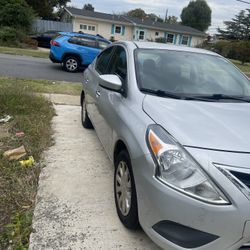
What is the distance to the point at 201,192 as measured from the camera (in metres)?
2.33

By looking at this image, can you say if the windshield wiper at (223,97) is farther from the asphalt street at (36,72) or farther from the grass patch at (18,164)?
the asphalt street at (36,72)

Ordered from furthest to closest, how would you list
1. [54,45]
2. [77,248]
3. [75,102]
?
[54,45] < [75,102] < [77,248]

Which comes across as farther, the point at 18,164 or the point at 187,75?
the point at 18,164

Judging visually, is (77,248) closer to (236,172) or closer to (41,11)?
(236,172)

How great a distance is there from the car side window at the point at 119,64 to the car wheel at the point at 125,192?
1.01m

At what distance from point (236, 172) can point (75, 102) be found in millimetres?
6446

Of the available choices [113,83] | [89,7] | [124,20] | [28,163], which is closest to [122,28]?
[124,20]

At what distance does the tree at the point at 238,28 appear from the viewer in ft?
219

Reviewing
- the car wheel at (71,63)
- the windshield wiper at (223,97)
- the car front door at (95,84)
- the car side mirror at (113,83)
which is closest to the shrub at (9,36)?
the car wheel at (71,63)

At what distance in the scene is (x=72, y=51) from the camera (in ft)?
49.0

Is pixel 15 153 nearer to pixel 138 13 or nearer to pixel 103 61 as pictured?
pixel 103 61

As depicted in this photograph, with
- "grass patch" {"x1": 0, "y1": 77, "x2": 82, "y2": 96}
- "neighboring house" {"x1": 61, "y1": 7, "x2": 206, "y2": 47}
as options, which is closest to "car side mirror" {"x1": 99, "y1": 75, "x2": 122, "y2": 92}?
"grass patch" {"x1": 0, "y1": 77, "x2": 82, "y2": 96}

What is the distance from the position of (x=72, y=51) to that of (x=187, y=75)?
38.2 feet

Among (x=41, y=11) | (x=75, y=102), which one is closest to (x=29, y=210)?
(x=75, y=102)
